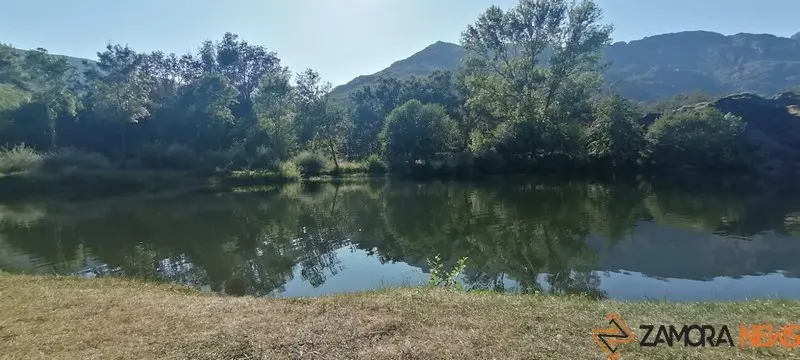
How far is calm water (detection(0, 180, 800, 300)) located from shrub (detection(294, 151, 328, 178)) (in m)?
25.1

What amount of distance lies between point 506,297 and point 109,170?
52790 millimetres

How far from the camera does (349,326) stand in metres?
6.44

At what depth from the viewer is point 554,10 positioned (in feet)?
156

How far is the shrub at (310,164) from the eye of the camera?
56.9 metres

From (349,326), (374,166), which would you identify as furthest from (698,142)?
(349,326)

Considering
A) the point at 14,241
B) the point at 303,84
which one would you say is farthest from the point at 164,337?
the point at 303,84

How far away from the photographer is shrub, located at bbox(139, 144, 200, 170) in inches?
2148

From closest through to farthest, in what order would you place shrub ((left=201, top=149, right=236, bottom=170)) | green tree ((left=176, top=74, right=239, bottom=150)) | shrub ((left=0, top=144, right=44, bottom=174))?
shrub ((left=0, top=144, right=44, bottom=174)), shrub ((left=201, top=149, right=236, bottom=170)), green tree ((left=176, top=74, right=239, bottom=150))

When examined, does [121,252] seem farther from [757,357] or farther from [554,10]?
[554,10]

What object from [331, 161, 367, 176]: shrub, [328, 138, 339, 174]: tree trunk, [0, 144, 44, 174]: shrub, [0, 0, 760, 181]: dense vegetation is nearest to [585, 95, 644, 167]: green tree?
[0, 0, 760, 181]: dense vegetation

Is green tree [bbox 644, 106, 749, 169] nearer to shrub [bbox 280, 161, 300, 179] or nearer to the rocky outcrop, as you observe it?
the rocky outcrop

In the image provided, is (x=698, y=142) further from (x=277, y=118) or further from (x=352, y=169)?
(x=277, y=118)

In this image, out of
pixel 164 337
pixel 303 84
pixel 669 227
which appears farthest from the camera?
pixel 303 84

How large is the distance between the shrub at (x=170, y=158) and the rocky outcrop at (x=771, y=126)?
5605 cm
